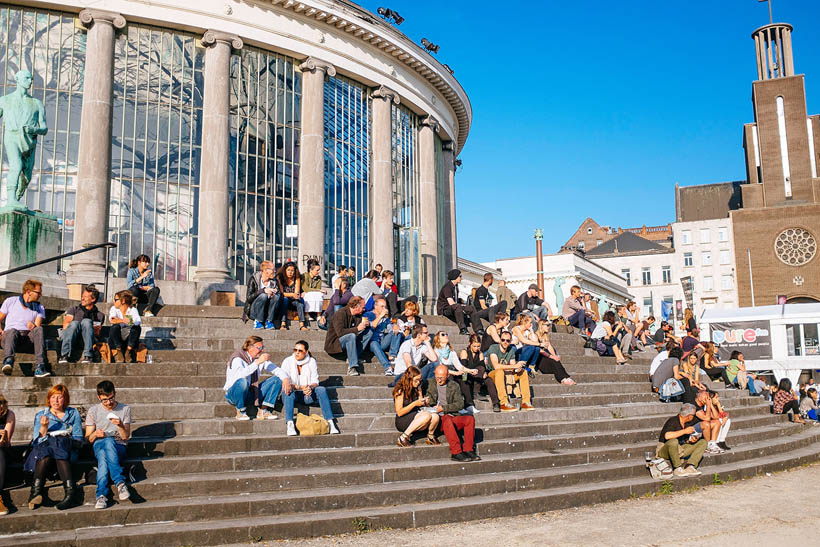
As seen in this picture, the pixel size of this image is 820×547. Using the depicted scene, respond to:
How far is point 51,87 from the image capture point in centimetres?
1925

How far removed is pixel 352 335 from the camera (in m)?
11.9

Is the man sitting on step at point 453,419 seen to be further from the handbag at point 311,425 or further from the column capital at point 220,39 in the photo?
the column capital at point 220,39

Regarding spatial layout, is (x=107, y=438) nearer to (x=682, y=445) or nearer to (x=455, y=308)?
(x=682, y=445)

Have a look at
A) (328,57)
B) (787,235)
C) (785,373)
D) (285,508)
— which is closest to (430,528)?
(285,508)

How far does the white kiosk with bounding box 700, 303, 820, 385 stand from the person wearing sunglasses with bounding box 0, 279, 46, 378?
3166 centimetres

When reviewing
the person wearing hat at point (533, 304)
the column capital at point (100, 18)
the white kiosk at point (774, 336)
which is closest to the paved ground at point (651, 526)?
the person wearing hat at point (533, 304)

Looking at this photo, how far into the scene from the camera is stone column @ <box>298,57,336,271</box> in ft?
71.5

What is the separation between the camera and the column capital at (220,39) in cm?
2064

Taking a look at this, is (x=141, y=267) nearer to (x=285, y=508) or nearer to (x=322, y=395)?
(x=322, y=395)

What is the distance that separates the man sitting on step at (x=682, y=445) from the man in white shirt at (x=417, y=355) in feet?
11.5

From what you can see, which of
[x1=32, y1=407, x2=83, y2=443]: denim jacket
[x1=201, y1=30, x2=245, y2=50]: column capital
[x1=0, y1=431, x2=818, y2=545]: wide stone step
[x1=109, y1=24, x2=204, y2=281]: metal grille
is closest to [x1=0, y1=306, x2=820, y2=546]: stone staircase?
[x1=0, y1=431, x2=818, y2=545]: wide stone step

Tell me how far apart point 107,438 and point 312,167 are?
1549cm

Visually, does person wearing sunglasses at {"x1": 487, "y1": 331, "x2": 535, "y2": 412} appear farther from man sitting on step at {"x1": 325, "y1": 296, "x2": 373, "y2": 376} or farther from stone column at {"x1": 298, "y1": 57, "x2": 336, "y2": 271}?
stone column at {"x1": 298, "y1": 57, "x2": 336, "y2": 271}

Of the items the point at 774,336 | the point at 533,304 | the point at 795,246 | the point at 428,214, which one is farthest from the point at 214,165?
the point at 795,246
